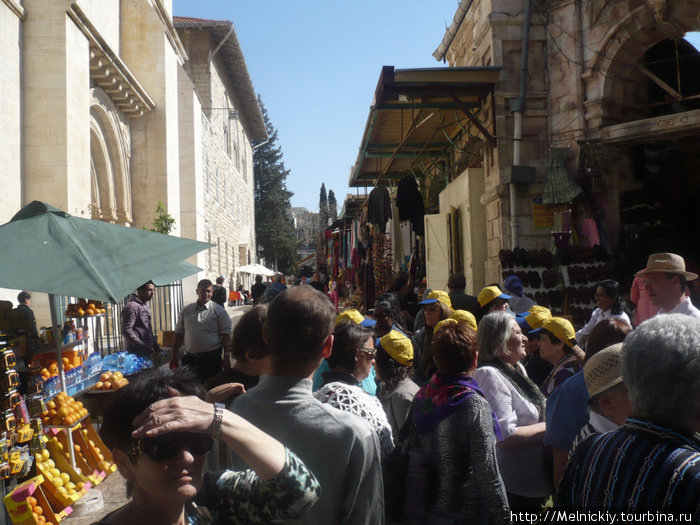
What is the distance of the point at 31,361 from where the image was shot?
5082mm

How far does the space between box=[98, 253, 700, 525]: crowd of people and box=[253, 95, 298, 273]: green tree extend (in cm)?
5015

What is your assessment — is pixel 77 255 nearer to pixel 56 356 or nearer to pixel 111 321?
pixel 56 356

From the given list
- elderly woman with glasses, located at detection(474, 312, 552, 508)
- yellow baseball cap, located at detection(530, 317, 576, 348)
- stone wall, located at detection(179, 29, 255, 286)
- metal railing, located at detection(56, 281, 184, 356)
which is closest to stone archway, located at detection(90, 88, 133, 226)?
metal railing, located at detection(56, 281, 184, 356)

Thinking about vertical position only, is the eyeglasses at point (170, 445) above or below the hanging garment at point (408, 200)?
below

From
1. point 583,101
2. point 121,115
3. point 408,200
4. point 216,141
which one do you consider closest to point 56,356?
point 408,200

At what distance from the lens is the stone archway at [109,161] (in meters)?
14.3

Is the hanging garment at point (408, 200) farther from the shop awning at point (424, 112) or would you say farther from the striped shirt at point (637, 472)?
the striped shirt at point (637, 472)

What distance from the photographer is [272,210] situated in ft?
179

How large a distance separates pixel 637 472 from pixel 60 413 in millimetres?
4858

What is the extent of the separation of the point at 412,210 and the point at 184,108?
12.2 metres

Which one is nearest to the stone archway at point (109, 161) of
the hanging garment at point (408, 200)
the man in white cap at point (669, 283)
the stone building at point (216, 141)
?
the stone building at point (216, 141)

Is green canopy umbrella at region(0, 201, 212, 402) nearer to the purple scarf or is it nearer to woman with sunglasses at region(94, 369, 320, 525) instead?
the purple scarf

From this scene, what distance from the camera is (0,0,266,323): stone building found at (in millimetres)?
10539

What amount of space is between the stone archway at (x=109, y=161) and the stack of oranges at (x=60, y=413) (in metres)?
10.1
